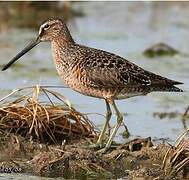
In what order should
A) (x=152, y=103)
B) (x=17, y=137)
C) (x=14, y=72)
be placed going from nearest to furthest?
(x=17, y=137) → (x=152, y=103) → (x=14, y=72)

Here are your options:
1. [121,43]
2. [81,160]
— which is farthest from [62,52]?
[121,43]

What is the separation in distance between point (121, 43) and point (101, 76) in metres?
5.47

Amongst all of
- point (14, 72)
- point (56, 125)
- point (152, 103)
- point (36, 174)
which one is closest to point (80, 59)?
point (56, 125)

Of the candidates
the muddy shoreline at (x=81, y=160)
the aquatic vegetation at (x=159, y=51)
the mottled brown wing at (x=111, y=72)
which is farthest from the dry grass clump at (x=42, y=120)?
the aquatic vegetation at (x=159, y=51)

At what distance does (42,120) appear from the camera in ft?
27.7

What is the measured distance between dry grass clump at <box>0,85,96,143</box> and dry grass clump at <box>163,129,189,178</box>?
50.1 inches

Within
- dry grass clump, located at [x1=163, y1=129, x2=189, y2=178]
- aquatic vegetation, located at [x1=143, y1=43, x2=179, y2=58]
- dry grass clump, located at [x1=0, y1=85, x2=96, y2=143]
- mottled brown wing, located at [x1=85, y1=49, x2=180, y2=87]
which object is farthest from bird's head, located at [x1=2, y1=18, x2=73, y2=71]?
aquatic vegetation, located at [x1=143, y1=43, x2=179, y2=58]

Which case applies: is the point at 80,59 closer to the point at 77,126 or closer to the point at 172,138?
the point at 77,126

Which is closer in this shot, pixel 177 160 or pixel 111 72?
pixel 177 160

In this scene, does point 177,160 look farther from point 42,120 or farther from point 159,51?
point 159,51

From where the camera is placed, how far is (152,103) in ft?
34.9

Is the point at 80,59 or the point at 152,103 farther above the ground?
the point at 80,59

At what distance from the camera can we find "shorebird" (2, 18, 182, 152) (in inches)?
327

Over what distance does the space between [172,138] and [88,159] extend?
1.56 metres
